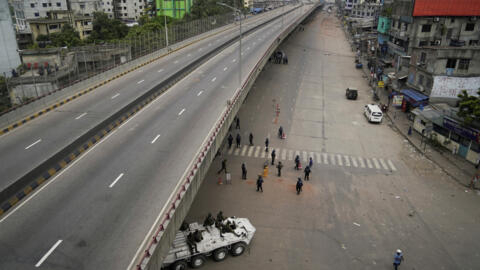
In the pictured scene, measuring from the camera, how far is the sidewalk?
28422 millimetres

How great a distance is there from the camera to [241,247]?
18781 millimetres

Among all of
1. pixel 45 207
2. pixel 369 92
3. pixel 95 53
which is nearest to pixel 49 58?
pixel 95 53

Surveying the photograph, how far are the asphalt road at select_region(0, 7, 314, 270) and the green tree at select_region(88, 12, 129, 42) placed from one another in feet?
200

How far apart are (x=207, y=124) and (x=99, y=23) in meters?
69.4

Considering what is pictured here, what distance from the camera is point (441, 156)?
3188 cm

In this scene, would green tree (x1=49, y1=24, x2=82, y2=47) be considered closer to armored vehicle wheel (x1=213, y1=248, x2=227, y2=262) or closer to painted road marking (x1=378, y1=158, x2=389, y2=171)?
painted road marking (x1=378, y1=158, x2=389, y2=171)

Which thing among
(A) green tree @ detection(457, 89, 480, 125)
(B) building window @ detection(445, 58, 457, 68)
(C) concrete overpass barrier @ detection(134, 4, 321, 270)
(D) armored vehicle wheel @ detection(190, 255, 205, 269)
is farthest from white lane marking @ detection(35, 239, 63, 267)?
(B) building window @ detection(445, 58, 457, 68)

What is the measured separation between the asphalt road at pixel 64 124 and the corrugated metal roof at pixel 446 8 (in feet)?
128

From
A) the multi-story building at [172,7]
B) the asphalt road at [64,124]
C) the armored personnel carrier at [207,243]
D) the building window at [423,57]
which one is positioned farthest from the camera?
the multi-story building at [172,7]

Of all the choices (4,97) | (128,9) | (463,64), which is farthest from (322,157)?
(128,9)

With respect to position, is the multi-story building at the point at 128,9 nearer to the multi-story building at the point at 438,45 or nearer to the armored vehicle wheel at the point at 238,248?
the multi-story building at the point at 438,45

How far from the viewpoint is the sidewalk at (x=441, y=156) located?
28422mm

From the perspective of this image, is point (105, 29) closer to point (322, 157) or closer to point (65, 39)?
point (65, 39)

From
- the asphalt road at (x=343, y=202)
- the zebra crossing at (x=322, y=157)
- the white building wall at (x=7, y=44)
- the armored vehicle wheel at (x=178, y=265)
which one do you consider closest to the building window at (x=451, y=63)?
the asphalt road at (x=343, y=202)
